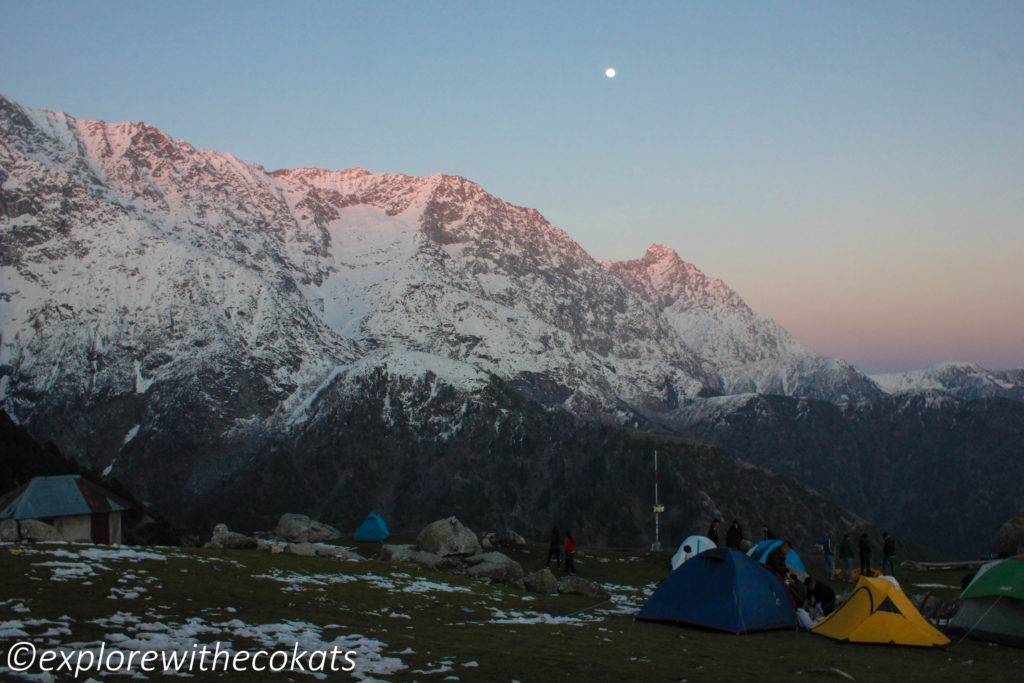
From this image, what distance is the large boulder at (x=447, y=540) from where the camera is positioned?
52656 mm

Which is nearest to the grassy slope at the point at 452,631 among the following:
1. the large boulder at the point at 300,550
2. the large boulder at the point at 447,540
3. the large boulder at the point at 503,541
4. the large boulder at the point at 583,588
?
the large boulder at the point at 583,588

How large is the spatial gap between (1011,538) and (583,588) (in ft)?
91.0

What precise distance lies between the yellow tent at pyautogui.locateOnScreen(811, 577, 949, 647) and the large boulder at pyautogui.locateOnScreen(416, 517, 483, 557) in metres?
30.1

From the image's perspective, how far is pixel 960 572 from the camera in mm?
49469

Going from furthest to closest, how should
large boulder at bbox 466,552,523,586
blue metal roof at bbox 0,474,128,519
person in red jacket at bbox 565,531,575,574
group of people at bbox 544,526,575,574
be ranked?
blue metal roof at bbox 0,474,128,519 → group of people at bbox 544,526,575,574 → person in red jacket at bbox 565,531,575,574 → large boulder at bbox 466,552,523,586

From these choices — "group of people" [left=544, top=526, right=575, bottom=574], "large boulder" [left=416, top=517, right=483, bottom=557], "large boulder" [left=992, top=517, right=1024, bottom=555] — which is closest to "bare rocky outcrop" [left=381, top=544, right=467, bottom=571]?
"large boulder" [left=416, top=517, right=483, bottom=557]

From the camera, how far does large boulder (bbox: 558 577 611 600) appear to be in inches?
1453

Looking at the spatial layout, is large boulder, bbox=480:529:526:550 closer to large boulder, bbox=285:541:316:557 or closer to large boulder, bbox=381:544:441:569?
large boulder, bbox=381:544:441:569

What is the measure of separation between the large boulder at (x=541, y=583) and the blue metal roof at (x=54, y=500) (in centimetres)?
3538

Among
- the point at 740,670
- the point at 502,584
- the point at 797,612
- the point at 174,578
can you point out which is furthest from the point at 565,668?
the point at 502,584

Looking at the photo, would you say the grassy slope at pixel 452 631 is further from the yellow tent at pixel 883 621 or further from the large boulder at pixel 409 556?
the large boulder at pixel 409 556

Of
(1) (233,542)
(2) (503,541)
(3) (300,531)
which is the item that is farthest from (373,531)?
(1) (233,542)

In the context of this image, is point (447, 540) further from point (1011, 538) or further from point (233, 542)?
point (1011, 538)

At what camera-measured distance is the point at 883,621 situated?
24.6 m
